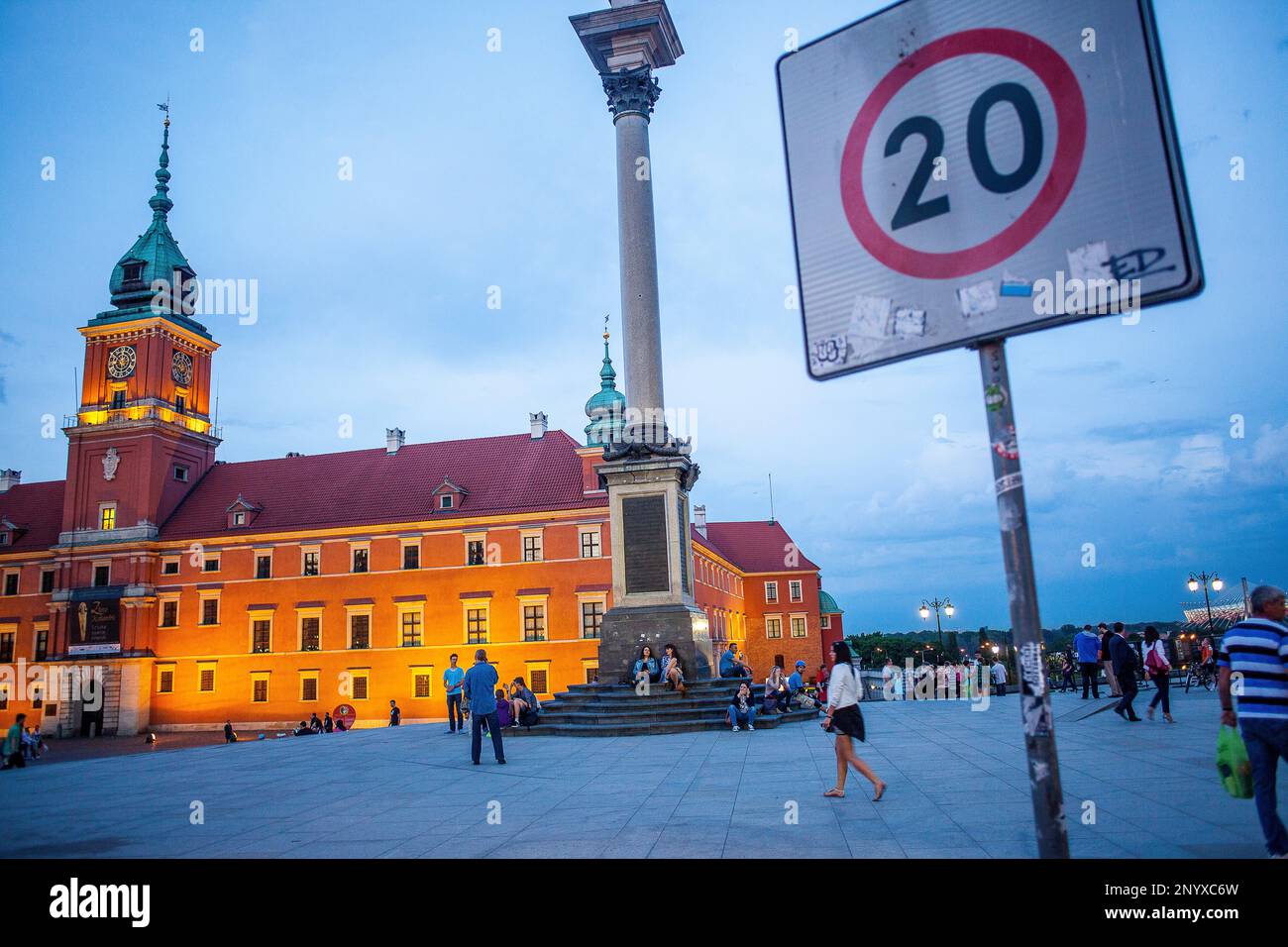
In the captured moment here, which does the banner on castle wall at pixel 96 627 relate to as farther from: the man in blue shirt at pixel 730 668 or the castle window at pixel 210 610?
the man in blue shirt at pixel 730 668

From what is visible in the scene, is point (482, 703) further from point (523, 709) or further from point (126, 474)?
point (126, 474)

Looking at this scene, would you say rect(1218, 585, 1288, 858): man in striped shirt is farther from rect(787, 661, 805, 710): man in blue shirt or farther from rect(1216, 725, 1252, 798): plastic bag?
rect(787, 661, 805, 710): man in blue shirt

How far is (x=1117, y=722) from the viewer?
1634 cm

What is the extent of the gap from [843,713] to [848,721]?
113 mm

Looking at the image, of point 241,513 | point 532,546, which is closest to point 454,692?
point 532,546

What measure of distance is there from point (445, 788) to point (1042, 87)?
457 inches

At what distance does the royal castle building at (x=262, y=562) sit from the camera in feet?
165

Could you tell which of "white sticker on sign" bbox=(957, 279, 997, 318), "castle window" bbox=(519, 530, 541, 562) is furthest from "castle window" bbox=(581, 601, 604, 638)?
"white sticker on sign" bbox=(957, 279, 997, 318)

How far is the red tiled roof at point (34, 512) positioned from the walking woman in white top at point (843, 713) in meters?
64.4

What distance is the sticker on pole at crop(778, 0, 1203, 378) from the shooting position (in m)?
2.36

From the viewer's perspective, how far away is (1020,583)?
2764mm

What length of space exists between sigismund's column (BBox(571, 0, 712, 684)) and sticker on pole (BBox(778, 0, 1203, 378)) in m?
19.5

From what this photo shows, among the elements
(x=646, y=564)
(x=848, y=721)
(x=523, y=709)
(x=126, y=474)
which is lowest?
(x=523, y=709)
